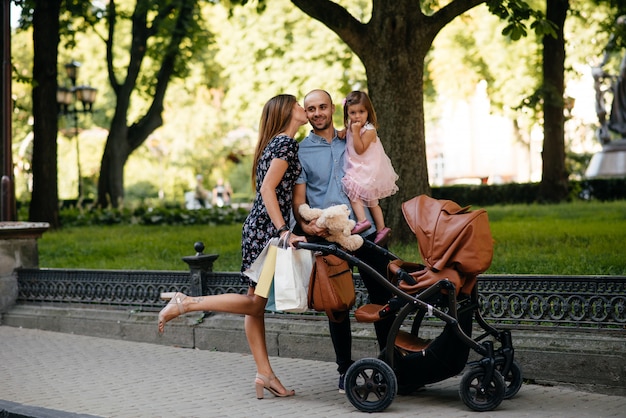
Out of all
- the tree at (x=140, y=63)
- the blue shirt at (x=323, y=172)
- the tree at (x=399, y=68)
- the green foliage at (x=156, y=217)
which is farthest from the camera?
the tree at (x=140, y=63)

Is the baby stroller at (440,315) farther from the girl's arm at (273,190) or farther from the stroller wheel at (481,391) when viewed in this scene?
the girl's arm at (273,190)

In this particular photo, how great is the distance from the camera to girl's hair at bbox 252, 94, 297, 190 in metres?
6.98

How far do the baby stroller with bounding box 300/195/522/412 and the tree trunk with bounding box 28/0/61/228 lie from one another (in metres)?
14.3

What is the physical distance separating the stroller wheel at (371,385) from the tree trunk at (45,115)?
1444 centimetres

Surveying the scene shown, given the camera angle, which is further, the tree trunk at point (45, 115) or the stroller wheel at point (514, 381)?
the tree trunk at point (45, 115)

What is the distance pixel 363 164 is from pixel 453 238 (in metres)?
1.07

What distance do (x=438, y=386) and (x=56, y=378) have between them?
316cm

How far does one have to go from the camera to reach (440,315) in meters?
6.23

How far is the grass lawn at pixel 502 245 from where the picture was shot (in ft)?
34.1

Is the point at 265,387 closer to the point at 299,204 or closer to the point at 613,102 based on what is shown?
the point at 299,204

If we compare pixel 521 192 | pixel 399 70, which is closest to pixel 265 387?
pixel 399 70

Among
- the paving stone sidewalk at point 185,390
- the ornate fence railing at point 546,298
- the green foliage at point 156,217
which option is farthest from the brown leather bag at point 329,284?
the green foliage at point 156,217

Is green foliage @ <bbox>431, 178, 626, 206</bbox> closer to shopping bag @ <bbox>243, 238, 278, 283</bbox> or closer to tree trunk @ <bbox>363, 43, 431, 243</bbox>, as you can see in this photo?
tree trunk @ <bbox>363, 43, 431, 243</bbox>

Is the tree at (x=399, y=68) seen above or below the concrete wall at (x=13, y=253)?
above
